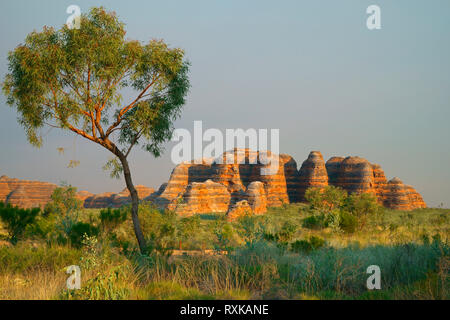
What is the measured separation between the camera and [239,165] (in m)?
83.4

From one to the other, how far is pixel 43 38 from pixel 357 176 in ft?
246

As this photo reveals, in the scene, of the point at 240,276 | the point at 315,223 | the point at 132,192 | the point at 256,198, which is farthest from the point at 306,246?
the point at 256,198

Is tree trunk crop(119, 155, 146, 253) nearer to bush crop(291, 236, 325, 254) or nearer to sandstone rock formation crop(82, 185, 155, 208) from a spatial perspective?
bush crop(291, 236, 325, 254)

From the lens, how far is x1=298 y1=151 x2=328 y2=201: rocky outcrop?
80500mm

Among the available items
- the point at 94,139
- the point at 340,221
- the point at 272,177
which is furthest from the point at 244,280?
the point at 272,177

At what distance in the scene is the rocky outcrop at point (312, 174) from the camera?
80500 millimetres

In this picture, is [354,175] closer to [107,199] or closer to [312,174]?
[312,174]

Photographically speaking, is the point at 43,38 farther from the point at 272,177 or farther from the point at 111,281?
the point at 272,177

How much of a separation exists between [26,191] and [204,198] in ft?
217

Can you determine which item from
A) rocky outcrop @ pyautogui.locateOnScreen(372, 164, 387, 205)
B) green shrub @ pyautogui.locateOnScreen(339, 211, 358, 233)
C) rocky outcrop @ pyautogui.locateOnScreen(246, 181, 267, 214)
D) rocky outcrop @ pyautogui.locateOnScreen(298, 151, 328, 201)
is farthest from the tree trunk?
rocky outcrop @ pyautogui.locateOnScreen(372, 164, 387, 205)

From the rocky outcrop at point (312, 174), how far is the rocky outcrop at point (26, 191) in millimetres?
60411

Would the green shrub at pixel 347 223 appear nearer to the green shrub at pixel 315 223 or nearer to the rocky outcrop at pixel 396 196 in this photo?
the green shrub at pixel 315 223

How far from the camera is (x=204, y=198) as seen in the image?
Answer: 60062 millimetres

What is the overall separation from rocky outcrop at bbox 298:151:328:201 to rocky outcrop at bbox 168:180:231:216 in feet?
73.5
